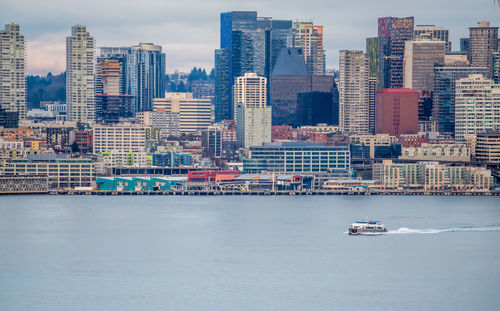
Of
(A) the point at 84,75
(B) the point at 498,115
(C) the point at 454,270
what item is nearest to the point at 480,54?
(B) the point at 498,115

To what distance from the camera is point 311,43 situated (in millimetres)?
147000

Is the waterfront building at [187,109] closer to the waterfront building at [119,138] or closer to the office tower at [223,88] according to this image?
the office tower at [223,88]

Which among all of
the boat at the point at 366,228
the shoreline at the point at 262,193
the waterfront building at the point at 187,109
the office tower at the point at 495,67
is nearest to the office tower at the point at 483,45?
the office tower at the point at 495,67

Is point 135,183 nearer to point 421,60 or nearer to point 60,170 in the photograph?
point 60,170

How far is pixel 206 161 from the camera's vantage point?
314 ft

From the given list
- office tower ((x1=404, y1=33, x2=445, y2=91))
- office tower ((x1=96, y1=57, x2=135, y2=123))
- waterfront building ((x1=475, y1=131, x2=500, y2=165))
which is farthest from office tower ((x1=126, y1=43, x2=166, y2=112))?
waterfront building ((x1=475, y1=131, x2=500, y2=165))

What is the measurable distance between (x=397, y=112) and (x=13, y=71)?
127ft

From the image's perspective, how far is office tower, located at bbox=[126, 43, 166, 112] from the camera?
144 metres

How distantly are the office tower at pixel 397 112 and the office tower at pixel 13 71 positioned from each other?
35.7 metres

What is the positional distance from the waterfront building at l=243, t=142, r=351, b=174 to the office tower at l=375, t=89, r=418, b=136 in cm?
A: 2748

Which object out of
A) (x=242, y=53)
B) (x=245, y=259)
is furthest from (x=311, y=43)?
(x=245, y=259)

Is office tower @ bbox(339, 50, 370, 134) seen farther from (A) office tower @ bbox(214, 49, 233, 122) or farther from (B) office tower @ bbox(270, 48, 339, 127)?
(A) office tower @ bbox(214, 49, 233, 122)

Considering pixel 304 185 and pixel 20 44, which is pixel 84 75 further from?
pixel 304 185

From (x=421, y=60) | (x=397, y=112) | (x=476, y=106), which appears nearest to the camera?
(x=476, y=106)
